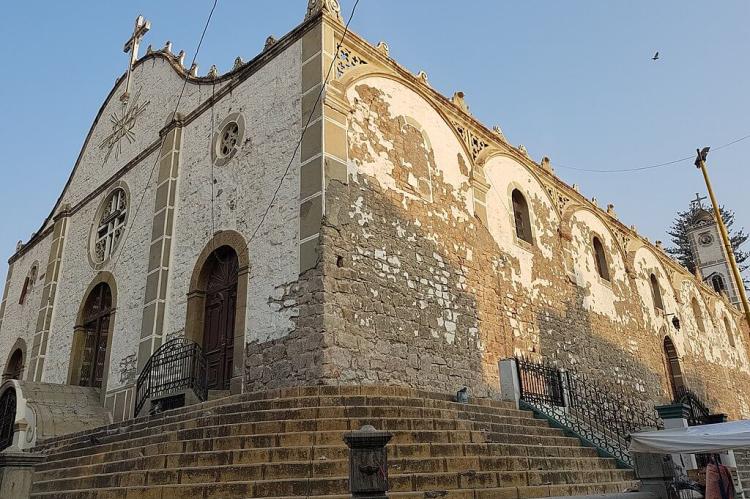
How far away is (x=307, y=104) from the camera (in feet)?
33.7

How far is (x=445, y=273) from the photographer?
11.3 metres

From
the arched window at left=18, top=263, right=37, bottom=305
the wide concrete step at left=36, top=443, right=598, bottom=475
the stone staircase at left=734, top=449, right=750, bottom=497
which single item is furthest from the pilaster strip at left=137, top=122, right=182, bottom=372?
the stone staircase at left=734, top=449, right=750, bottom=497

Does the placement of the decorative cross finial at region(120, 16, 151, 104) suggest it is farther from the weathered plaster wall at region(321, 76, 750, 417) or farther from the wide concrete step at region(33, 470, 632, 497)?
the wide concrete step at region(33, 470, 632, 497)

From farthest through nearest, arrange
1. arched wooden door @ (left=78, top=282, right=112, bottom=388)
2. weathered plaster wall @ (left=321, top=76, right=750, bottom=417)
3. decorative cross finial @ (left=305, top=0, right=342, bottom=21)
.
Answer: arched wooden door @ (left=78, top=282, right=112, bottom=388) < decorative cross finial @ (left=305, top=0, right=342, bottom=21) < weathered plaster wall @ (left=321, top=76, right=750, bottom=417)

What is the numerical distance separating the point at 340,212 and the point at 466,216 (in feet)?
13.4

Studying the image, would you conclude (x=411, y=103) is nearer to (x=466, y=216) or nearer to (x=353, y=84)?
(x=353, y=84)

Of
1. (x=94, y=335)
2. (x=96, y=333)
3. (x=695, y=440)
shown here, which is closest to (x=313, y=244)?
(x=695, y=440)

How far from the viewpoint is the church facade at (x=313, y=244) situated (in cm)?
944

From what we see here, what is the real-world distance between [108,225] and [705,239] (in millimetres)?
32560

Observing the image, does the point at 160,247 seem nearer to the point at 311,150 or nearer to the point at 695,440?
the point at 311,150

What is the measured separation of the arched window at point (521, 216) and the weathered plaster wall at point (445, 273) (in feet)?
0.78

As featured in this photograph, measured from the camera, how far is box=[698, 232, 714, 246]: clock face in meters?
33.8

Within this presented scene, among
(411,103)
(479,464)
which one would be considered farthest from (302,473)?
(411,103)

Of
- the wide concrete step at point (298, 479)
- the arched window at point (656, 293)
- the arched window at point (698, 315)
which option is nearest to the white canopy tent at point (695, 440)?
the wide concrete step at point (298, 479)
